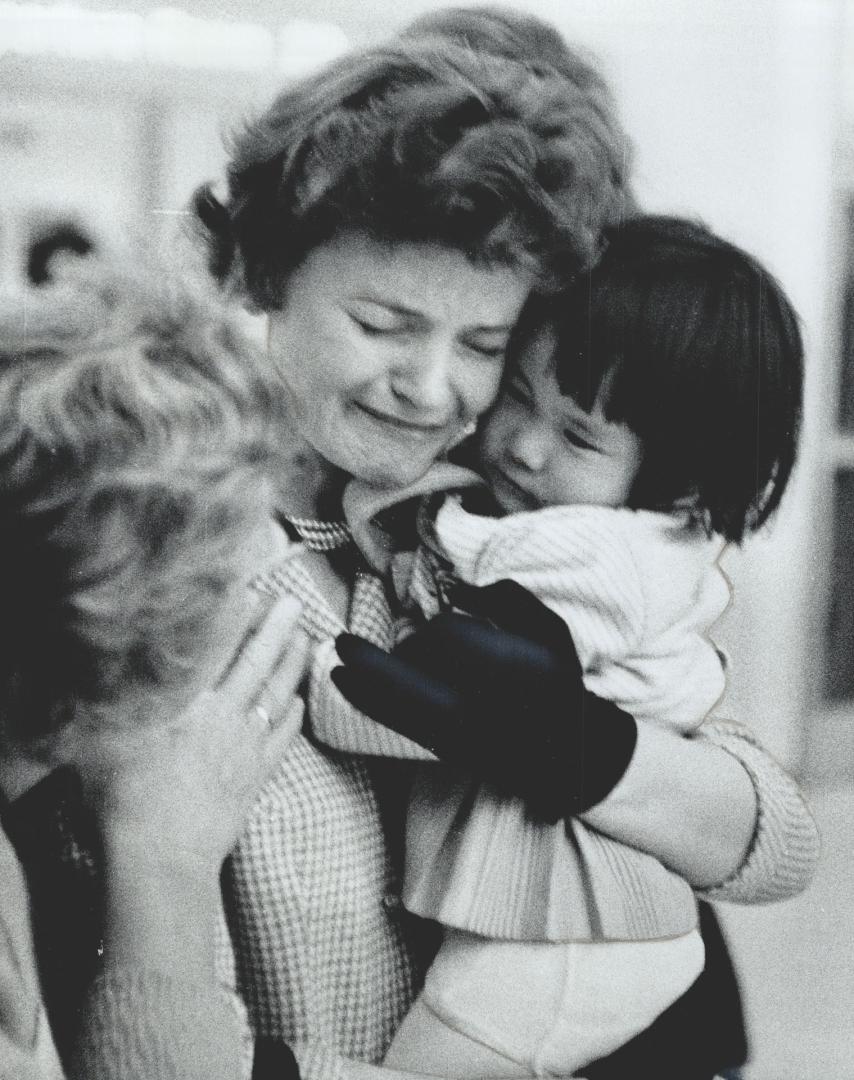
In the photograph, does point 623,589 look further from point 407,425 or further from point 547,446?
point 407,425

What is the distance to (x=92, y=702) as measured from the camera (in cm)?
109

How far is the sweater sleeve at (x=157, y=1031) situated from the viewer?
42.6 inches

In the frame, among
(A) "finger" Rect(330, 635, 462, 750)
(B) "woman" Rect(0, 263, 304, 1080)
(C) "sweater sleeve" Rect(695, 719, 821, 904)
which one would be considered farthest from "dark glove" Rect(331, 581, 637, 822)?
(C) "sweater sleeve" Rect(695, 719, 821, 904)

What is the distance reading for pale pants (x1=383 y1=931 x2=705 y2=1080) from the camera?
46.4 inches

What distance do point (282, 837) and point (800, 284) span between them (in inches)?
28.9

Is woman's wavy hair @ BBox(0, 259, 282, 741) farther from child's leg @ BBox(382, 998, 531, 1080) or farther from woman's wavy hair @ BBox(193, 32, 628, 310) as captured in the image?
child's leg @ BBox(382, 998, 531, 1080)

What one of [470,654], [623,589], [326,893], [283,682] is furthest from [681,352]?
[326,893]

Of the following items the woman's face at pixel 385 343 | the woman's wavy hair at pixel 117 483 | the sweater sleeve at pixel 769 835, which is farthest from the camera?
the sweater sleeve at pixel 769 835

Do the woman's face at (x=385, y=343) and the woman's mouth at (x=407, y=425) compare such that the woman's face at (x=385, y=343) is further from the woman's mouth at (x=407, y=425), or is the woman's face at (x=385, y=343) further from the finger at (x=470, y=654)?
the finger at (x=470, y=654)

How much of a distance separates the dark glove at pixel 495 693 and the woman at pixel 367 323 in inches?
2.0

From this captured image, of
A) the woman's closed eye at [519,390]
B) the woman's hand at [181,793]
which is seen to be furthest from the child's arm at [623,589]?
the woman's hand at [181,793]

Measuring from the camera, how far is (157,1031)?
3.57ft

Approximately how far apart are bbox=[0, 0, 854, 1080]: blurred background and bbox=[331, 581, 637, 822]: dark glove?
0.26 metres

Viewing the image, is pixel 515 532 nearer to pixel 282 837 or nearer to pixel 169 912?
Answer: pixel 282 837
